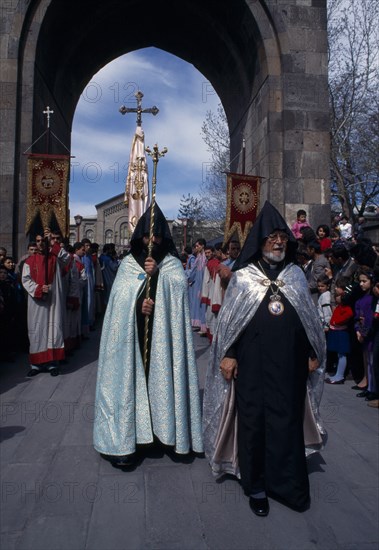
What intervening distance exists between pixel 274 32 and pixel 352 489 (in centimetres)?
1187

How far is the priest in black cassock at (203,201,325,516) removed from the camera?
3328 mm

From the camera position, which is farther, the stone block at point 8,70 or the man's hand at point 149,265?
the stone block at point 8,70

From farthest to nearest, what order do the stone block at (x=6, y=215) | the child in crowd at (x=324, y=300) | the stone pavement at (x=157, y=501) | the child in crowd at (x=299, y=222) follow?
1. the stone block at (x=6, y=215)
2. the child in crowd at (x=299, y=222)
3. the child in crowd at (x=324, y=300)
4. the stone pavement at (x=157, y=501)

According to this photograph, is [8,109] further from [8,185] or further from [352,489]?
[352,489]

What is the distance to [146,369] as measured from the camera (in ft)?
13.3

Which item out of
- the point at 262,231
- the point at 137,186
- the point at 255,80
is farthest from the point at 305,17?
the point at 262,231

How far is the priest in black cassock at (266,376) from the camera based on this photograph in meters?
3.33

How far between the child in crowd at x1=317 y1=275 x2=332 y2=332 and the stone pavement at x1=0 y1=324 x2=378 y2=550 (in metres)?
2.29

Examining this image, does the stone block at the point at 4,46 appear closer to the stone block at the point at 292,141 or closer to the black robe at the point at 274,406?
the stone block at the point at 292,141

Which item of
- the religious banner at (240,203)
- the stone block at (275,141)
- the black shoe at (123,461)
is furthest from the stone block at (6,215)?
the black shoe at (123,461)

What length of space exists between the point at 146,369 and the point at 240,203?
851 centimetres

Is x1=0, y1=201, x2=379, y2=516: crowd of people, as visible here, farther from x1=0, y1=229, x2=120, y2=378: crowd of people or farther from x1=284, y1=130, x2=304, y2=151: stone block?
x1=284, y1=130, x2=304, y2=151: stone block

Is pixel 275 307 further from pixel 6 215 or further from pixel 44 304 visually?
pixel 6 215

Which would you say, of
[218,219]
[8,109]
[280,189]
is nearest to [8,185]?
[8,109]
